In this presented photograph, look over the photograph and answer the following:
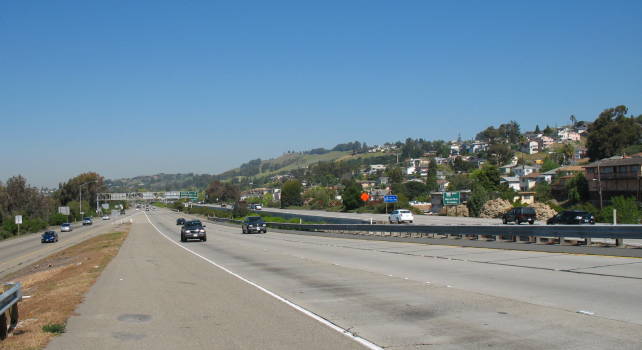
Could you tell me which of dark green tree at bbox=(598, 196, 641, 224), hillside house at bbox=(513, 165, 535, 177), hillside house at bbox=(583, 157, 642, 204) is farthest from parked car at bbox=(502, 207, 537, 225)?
hillside house at bbox=(513, 165, 535, 177)

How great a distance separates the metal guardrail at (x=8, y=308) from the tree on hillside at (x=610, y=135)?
4911 inches

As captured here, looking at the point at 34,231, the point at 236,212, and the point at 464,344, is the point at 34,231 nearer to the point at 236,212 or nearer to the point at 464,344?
the point at 236,212

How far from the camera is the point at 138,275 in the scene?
2020cm

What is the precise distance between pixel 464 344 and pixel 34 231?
98968mm

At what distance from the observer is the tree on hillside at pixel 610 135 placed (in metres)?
117

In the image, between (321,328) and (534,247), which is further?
(534,247)

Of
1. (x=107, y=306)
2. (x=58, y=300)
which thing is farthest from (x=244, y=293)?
(x=58, y=300)

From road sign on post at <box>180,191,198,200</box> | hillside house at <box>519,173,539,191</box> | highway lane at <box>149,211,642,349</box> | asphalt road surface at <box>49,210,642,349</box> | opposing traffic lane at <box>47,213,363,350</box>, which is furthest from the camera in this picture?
road sign on post at <box>180,191,198,200</box>

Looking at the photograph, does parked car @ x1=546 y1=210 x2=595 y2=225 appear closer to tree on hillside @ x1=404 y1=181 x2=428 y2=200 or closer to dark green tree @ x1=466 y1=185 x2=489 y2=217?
dark green tree @ x1=466 y1=185 x2=489 y2=217

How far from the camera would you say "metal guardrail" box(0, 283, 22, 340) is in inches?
358

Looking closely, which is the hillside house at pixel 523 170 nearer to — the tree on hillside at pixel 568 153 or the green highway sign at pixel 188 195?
the tree on hillside at pixel 568 153

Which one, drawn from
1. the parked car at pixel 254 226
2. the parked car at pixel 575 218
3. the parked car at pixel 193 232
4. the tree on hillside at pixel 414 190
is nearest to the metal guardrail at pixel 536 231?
the parked car at pixel 575 218

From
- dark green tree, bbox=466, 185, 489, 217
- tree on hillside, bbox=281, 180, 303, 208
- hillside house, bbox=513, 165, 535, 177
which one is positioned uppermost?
hillside house, bbox=513, 165, 535, 177

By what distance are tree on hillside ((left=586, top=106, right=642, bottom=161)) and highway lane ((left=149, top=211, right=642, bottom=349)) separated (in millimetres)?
109285
